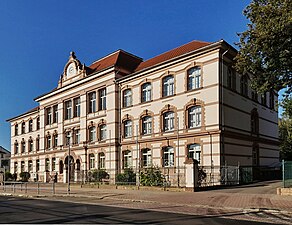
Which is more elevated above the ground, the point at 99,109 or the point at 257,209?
the point at 99,109

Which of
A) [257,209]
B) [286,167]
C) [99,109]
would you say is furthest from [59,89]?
[257,209]

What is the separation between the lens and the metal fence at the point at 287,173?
20062 mm

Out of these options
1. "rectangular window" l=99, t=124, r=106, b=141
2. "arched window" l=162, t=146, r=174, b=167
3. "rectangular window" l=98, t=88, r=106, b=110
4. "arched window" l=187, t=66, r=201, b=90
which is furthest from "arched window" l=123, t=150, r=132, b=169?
"arched window" l=187, t=66, r=201, b=90

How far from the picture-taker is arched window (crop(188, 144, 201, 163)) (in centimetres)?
2877

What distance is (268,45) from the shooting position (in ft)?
56.6

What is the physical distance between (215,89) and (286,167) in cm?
950

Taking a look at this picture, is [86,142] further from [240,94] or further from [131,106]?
[240,94]

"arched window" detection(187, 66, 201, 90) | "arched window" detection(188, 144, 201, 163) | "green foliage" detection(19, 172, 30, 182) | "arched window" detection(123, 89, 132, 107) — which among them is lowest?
"green foliage" detection(19, 172, 30, 182)

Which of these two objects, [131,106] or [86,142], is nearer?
[131,106]

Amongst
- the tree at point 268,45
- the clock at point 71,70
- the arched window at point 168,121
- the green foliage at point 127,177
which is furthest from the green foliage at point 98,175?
the tree at point 268,45

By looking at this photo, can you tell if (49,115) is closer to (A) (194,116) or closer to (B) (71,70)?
(B) (71,70)

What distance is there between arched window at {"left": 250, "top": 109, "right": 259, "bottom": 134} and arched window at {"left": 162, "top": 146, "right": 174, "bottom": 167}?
8645mm

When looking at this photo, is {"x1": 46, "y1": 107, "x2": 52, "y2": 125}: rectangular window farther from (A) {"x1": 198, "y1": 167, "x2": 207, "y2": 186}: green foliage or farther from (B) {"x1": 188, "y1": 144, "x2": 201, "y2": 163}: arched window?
(A) {"x1": 198, "y1": 167, "x2": 207, "y2": 186}: green foliage

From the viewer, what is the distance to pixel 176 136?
30562 mm
